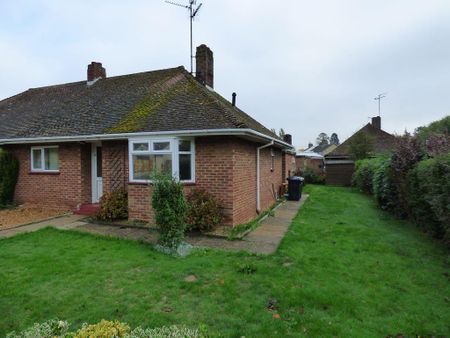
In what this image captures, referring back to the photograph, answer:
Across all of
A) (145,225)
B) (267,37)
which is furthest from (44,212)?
(267,37)

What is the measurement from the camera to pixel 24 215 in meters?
10.1

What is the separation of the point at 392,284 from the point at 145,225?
622 cm

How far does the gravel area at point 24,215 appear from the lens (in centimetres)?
903

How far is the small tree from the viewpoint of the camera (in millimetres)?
24078

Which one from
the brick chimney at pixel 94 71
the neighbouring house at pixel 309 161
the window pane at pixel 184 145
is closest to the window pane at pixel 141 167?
the window pane at pixel 184 145

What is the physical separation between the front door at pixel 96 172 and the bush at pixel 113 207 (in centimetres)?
182

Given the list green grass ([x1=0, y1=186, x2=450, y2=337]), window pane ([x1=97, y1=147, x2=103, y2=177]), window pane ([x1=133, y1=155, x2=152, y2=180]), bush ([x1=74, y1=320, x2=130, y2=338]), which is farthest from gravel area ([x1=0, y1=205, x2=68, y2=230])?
bush ([x1=74, y1=320, x2=130, y2=338])

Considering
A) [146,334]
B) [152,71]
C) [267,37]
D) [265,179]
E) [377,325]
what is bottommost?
[377,325]

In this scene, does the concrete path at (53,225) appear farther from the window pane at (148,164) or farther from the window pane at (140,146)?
the window pane at (140,146)

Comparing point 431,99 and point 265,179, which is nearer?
point 265,179

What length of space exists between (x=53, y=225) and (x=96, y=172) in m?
2.82

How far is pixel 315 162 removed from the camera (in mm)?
36375

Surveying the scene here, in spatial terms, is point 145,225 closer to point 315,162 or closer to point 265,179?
point 265,179

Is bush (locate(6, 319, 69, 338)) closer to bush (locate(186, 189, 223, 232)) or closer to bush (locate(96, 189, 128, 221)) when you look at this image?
bush (locate(186, 189, 223, 232))
